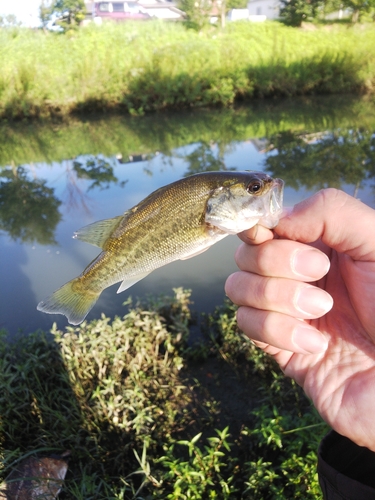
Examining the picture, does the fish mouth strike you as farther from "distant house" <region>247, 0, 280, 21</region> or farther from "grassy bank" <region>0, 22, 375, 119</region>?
"distant house" <region>247, 0, 280, 21</region>

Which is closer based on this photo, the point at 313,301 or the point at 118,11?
the point at 313,301

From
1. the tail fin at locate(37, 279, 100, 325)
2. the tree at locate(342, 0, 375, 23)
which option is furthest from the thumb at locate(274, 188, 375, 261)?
the tree at locate(342, 0, 375, 23)

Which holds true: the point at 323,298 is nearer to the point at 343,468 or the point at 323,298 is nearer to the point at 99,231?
the point at 343,468

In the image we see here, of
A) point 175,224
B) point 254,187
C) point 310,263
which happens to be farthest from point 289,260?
point 175,224

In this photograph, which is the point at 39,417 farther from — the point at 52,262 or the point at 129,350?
the point at 52,262

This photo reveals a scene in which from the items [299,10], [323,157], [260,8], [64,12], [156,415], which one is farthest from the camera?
[260,8]

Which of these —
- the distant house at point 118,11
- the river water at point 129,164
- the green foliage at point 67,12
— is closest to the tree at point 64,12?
the green foliage at point 67,12
